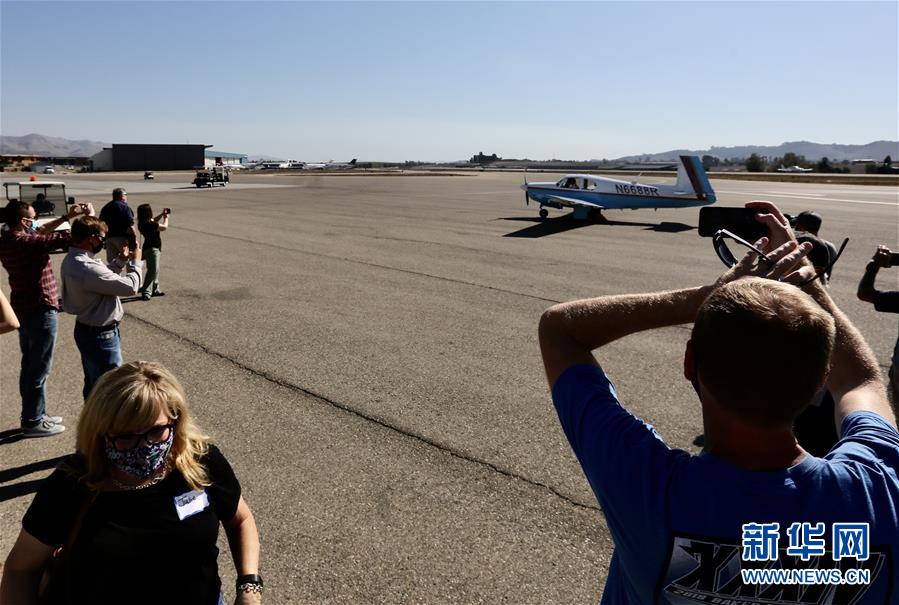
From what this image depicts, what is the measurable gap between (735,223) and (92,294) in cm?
459

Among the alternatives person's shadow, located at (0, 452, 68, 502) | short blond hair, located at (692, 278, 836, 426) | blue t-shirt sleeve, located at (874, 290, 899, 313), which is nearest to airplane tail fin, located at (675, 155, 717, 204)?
blue t-shirt sleeve, located at (874, 290, 899, 313)

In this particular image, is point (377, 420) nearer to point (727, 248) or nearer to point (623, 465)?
point (727, 248)

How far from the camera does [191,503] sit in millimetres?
2244

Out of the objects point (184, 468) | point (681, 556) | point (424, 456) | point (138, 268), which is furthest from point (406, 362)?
point (681, 556)

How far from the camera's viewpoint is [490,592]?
3.33 meters

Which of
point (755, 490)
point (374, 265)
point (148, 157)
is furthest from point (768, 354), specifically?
point (148, 157)

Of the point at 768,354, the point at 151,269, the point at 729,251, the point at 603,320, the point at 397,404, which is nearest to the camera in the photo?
the point at 768,354

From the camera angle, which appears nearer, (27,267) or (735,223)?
(735,223)

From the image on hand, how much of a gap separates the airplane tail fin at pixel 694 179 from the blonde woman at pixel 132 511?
23.0m

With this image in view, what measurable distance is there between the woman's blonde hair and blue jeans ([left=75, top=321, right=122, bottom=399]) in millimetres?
2826

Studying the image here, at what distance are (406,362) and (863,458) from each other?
234 inches

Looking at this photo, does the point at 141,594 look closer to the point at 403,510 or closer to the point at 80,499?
the point at 80,499

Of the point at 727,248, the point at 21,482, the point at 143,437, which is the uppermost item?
the point at 727,248

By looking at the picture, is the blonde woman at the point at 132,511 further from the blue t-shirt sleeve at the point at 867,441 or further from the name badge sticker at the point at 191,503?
the blue t-shirt sleeve at the point at 867,441
